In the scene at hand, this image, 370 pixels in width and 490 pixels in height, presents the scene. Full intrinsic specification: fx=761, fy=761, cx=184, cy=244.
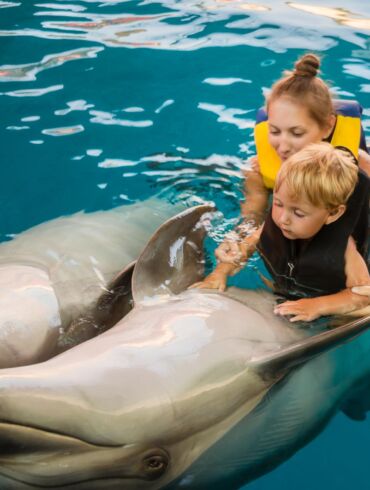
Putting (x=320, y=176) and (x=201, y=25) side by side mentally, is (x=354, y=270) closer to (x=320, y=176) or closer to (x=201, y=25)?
(x=320, y=176)

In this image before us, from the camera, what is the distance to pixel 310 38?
9.54 m

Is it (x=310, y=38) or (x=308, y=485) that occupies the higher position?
(x=310, y=38)

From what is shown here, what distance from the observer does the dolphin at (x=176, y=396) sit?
126 inches

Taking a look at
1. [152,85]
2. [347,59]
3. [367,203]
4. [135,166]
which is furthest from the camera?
[347,59]

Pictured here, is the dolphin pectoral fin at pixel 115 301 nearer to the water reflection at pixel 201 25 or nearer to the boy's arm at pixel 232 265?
the boy's arm at pixel 232 265

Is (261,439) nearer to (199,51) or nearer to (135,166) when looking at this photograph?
(135,166)

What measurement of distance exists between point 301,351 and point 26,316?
1.52 meters

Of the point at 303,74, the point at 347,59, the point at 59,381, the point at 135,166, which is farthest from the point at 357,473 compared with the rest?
the point at 347,59

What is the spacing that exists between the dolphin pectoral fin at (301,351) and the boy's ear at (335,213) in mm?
934

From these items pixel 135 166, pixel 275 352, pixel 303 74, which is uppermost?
pixel 303 74

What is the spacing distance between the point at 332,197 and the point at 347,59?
524 cm

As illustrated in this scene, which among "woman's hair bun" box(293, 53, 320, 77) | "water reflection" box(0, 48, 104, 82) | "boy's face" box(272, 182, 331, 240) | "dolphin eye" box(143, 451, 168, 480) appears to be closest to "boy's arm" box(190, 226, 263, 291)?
"boy's face" box(272, 182, 331, 240)

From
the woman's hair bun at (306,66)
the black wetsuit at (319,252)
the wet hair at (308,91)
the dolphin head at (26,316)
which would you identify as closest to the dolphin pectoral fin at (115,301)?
the dolphin head at (26,316)

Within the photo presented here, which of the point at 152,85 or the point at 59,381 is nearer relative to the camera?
the point at 59,381
